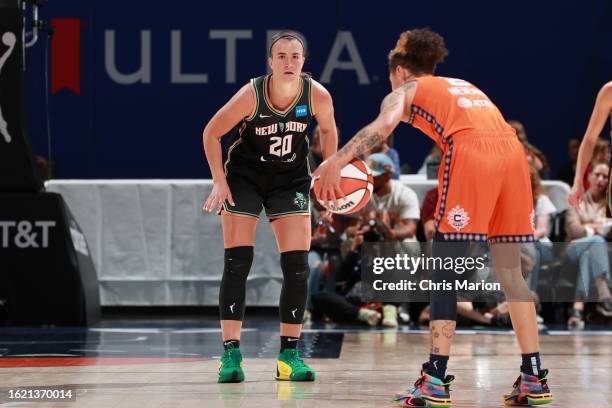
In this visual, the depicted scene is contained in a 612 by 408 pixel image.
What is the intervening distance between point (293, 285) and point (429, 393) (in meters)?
1.35

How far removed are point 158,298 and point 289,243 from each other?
4499 mm

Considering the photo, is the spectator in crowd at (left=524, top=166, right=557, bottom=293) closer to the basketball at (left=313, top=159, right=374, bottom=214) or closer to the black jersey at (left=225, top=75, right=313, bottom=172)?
the basketball at (left=313, top=159, right=374, bottom=214)

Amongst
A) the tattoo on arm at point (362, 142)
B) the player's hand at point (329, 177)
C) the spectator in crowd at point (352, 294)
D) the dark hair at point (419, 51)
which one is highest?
the dark hair at point (419, 51)

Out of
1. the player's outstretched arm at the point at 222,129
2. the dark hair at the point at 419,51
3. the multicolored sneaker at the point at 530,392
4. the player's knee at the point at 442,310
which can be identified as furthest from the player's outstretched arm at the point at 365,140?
the multicolored sneaker at the point at 530,392

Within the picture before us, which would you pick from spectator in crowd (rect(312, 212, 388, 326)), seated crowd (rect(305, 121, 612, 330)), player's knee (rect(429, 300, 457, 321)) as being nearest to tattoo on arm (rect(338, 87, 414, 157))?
player's knee (rect(429, 300, 457, 321))

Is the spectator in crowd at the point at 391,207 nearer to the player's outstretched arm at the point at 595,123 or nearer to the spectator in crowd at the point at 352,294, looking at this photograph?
the spectator in crowd at the point at 352,294

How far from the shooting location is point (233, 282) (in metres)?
5.72

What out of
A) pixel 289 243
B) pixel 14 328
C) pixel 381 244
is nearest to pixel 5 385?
pixel 289 243

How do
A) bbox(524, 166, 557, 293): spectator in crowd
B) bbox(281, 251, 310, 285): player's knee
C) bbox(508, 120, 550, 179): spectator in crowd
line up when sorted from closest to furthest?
bbox(281, 251, 310, 285): player's knee
bbox(524, 166, 557, 293): spectator in crowd
bbox(508, 120, 550, 179): spectator in crowd

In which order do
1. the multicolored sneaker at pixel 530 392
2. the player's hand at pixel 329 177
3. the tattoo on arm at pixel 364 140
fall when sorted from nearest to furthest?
the player's hand at pixel 329 177
the tattoo on arm at pixel 364 140
the multicolored sneaker at pixel 530 392

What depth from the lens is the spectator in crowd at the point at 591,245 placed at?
30.9 feet

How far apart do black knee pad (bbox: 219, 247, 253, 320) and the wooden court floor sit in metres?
0.37

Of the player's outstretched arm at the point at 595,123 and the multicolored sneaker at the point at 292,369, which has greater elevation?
the player's outstretched arm at the point at 595,123

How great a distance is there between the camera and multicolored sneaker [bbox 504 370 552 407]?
15.9ft
